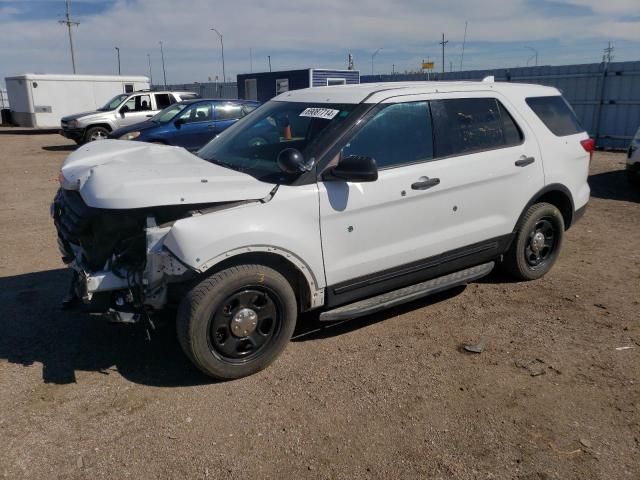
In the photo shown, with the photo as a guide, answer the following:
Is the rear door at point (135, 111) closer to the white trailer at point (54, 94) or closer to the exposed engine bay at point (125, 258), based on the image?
the white trailer at point (54, 94)

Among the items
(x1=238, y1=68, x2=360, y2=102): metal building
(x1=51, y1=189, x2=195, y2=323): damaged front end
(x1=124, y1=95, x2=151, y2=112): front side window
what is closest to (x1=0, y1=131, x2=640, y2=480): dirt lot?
(x1=51, y1=189, x2=195, y2=323): damaged front end

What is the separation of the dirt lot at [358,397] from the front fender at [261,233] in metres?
0.82

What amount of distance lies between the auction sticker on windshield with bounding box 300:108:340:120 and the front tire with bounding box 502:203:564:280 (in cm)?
213

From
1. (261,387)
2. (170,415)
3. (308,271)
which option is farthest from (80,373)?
(308,271)

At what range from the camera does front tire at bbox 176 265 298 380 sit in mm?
3316

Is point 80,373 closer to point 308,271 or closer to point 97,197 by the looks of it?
point 97,197

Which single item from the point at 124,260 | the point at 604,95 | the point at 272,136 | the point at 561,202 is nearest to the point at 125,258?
the point at 124,260

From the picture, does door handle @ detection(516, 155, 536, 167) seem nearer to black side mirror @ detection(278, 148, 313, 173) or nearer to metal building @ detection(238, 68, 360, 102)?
black side mirror @ detection(278, 148, 313, 173)

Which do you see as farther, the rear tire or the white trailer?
the white trailer

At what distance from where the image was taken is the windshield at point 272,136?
3871mm

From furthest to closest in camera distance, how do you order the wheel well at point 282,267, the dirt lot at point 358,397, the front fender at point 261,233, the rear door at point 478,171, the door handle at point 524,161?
the door handle at point 524,161, the rear door at point 478,171, the wheel well at point 282,267, the front fender at point 261,233, the dirt lot at point 358,397

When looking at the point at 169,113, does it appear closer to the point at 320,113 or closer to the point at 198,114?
the point at 198,114

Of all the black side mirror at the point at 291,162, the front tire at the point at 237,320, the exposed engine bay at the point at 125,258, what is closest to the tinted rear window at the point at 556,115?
the black side mirror at the point at 291,162

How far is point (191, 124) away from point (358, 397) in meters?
11.1
